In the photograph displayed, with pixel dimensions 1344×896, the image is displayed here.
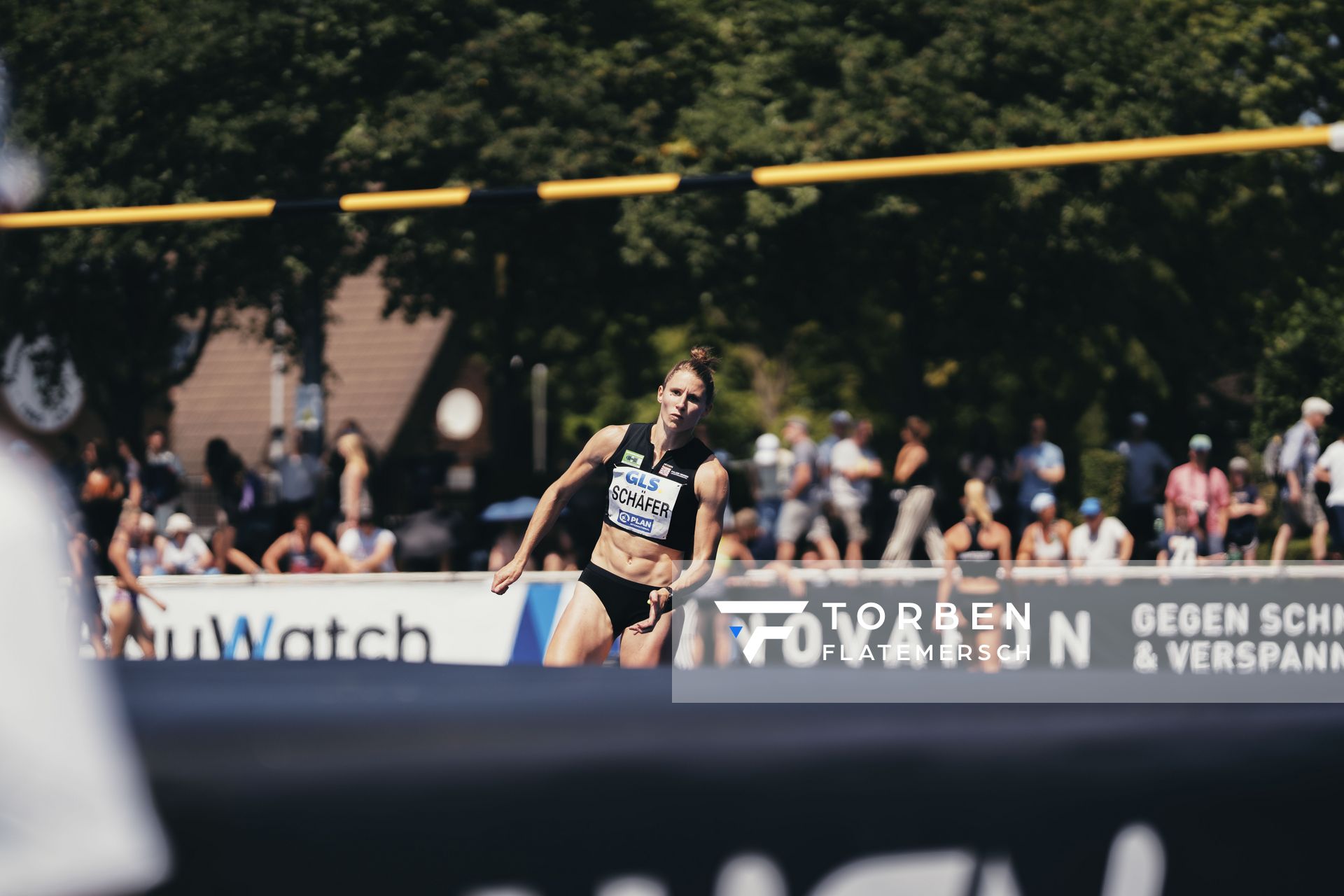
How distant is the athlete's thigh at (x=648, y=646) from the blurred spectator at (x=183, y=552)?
33.8ft

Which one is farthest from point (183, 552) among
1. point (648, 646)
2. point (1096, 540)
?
point (648, 646)

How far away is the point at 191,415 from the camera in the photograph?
5338 cm

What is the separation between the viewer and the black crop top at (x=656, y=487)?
4652mm

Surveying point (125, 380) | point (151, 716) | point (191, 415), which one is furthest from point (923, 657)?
point (191, 415)

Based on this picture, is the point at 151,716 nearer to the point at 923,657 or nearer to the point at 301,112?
the point at 923,657

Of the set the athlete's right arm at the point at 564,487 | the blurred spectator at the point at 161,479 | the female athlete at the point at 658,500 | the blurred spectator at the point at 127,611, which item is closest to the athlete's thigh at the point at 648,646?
the female athlete at the point at 658,500

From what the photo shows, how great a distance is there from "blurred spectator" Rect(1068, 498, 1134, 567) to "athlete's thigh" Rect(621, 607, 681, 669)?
29.9 ft

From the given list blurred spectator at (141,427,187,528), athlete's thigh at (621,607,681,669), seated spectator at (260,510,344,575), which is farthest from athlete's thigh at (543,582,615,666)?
blurred spectator at (141,427,187,528)

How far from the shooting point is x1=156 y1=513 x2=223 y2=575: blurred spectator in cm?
1473

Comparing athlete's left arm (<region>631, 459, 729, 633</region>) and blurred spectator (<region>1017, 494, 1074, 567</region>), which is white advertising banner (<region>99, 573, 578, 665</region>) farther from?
athlete's left arm (<region>631, 459, 729, 633</region>)

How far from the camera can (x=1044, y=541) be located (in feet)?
44.4

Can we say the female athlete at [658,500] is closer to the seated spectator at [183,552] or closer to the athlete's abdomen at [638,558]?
the athlete's abdomen at [638,558]

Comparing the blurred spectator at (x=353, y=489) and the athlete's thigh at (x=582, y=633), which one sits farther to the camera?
the blurred spectator at (x=353, y=489)

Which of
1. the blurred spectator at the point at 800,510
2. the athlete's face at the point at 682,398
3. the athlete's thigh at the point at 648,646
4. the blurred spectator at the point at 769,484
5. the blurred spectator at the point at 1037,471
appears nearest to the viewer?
the athlete's face at the point at 682,398
